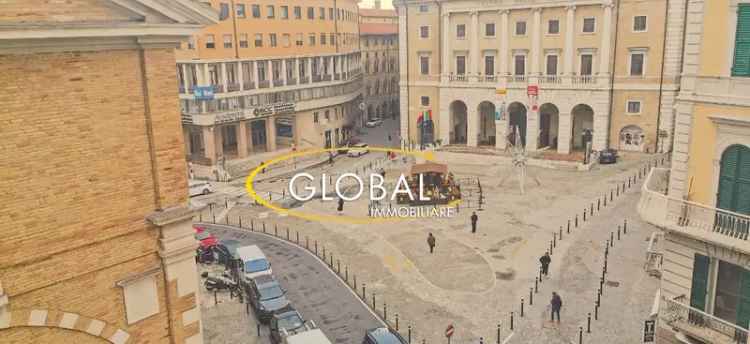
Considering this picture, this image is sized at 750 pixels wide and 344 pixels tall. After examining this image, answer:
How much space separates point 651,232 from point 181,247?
30.1m

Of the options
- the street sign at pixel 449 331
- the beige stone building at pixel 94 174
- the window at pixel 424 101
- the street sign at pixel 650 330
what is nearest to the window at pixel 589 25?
the window at pixel 424 101

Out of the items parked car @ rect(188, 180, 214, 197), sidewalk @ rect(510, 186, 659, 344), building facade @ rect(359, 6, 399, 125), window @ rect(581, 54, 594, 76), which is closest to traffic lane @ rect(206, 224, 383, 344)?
sidewalk @ rect(510, 186, 659, 344)

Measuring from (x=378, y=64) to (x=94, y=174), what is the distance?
91.2 metres

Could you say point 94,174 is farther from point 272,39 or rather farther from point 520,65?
point 272,39

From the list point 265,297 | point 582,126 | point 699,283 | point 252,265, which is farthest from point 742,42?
point 582,126

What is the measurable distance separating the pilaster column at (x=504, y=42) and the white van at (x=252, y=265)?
3712 cm

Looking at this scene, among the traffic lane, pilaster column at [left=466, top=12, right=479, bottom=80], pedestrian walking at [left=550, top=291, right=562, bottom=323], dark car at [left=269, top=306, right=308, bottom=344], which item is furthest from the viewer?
pilaster column at [left=466, top=12, right=479, bottom=80]

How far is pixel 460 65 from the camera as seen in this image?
207ft

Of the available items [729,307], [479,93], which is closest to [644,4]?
[479,93]

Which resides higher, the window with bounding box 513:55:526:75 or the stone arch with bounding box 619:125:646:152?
the window with bounding box 513:55:526:75

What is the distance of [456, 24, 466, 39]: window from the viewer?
6181cm

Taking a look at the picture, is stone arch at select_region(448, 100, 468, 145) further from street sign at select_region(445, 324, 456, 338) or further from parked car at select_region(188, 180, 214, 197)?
street sign at select_region(445, 324, 456, 338)

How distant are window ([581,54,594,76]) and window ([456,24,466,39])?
1227 cm

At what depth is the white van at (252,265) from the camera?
29203mm
